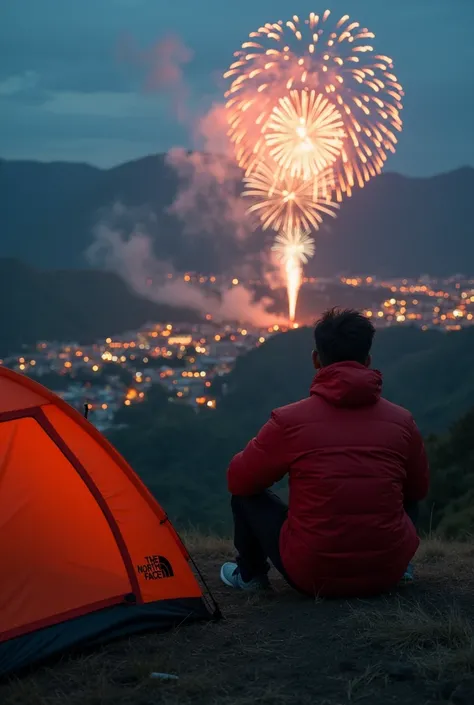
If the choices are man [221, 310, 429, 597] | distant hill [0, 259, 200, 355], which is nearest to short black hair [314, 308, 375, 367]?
man [221, 310, 429, 597]

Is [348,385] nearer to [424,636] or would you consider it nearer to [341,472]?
[341,472]

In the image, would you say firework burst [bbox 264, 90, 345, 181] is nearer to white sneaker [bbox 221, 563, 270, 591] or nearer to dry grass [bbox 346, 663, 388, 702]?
white sneaker [bbox 221, 563, 270, 591]

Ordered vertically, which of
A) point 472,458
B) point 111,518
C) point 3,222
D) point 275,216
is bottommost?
point 472,458

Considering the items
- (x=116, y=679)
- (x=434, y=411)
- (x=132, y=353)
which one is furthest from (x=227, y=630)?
(x=132, y=353)

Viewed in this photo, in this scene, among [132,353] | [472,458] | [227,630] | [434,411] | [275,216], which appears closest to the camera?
[227,630]

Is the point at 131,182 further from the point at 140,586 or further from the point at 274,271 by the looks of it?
the point at 140,586

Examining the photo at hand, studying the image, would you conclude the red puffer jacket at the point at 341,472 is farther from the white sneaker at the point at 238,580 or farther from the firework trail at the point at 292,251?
the firework trail at the point at 292,251

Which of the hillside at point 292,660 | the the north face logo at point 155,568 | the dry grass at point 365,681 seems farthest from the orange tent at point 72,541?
the dry grass at point 365,681
